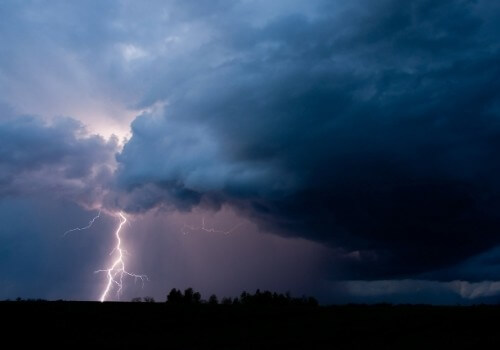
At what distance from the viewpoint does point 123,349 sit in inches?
1068

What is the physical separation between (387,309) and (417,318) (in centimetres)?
417

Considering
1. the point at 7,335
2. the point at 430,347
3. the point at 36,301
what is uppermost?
the point at 36,301

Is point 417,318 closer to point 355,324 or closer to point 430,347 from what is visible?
point 355,324

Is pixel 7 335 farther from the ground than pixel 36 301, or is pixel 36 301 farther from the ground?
pixel 36 301

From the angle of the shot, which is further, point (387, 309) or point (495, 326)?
point (387, 309)

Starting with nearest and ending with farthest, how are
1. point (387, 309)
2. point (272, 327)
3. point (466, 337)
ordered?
point (466, 337) < point (272, 327) < point (387, 309)

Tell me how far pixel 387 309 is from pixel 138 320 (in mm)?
16583

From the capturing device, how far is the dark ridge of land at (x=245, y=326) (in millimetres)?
28592

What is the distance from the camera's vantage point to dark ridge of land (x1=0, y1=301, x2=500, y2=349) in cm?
2859

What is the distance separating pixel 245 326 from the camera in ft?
112

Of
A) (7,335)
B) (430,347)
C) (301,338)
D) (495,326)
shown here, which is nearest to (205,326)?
(301,338)

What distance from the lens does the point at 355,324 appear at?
3350cm

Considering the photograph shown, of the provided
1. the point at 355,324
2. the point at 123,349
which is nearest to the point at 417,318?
the point at 355,324

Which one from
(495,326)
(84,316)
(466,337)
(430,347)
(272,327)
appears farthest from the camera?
(84,316)
